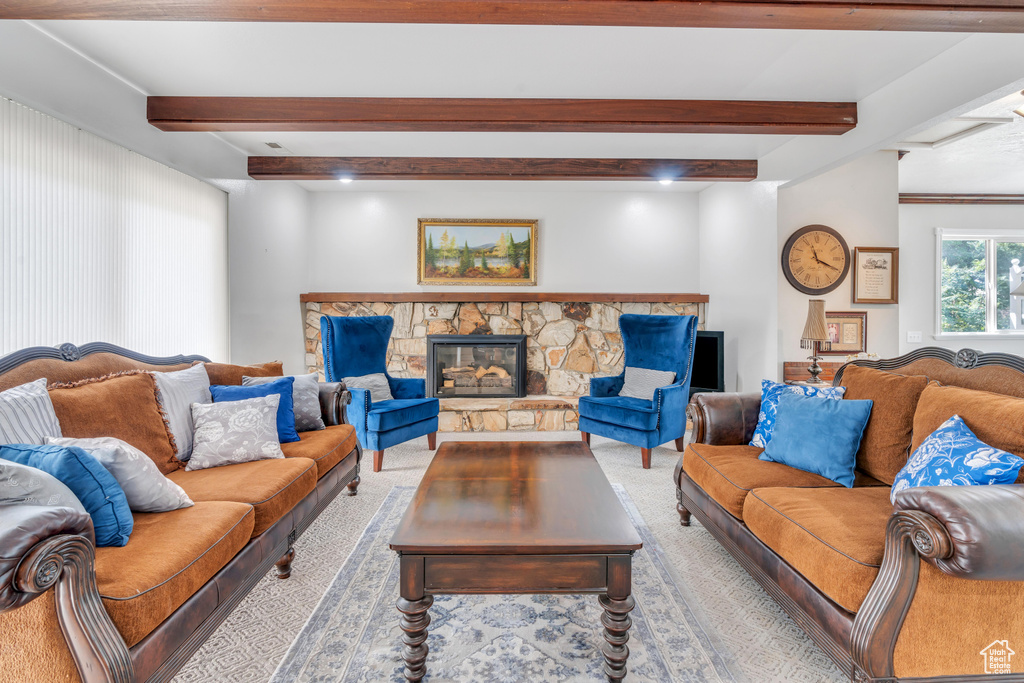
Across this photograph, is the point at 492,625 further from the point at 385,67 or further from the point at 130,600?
the point at 385,67

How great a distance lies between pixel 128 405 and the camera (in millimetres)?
2164

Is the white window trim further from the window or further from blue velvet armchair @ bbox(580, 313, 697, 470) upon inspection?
blue velvet armchair @ bbox(580, 313, 697, 470)

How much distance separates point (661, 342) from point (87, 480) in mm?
3964

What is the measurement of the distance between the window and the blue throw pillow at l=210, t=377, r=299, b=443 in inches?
261

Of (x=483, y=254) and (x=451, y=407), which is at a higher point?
(x=483, y=254)

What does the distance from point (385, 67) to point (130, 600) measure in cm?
259

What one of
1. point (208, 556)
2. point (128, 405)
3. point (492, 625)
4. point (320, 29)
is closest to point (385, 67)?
point (320, 29)

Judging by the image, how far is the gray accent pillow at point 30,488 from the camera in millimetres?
1239

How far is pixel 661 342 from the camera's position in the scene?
14.5 ft

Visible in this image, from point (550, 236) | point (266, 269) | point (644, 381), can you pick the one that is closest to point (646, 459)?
point (644, 381)

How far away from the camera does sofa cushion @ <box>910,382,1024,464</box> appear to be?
163cm

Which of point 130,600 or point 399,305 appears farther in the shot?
point 399,305

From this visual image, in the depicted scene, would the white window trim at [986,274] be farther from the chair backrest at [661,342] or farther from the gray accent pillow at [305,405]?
the gray accent pillow at [305,405]

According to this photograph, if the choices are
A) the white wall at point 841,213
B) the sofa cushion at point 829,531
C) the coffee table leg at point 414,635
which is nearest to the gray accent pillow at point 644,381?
the white wall at point 841,213
